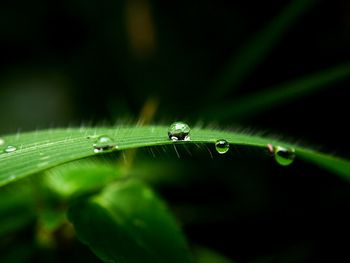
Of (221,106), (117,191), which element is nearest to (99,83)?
(221,106)

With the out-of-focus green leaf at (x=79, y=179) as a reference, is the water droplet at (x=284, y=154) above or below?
below

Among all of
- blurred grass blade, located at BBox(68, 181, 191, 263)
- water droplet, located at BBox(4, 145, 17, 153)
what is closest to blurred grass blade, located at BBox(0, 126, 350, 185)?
water droplet, located at BBox(4, 145, 17, 153)

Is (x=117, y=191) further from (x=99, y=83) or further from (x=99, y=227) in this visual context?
(x=99, y=83)

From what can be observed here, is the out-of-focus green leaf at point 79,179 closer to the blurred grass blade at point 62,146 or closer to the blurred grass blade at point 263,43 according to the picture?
the blurred grass blade at point 62,146

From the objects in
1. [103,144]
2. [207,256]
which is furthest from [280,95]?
[103,144]

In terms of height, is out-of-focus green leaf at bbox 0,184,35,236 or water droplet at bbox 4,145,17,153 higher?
out-of-focus green leaf at bbox 0,184,35,236

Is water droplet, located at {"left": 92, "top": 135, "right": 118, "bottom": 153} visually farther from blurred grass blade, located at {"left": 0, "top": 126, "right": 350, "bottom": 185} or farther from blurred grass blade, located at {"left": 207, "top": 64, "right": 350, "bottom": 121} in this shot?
blurred grass blade, located at {"left": 207, "top": 64, "right": 350, "bottom": 121}

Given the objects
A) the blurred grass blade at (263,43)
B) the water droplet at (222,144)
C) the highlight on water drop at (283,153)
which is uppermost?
the blurred grass blade at (263,43)

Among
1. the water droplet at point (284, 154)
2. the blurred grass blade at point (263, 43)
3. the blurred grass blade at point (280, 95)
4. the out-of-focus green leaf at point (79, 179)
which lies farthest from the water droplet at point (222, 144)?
the blurred grass blade at point (263, 43)
